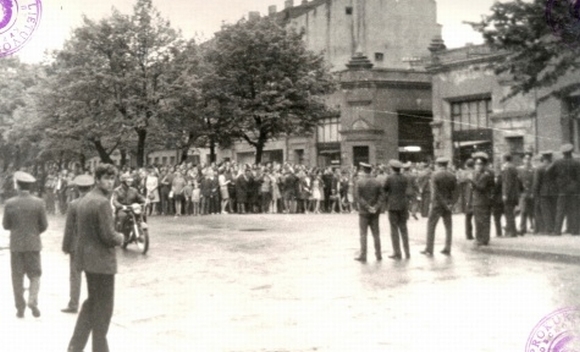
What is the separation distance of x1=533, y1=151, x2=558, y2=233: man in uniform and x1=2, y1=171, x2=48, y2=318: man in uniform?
11.7 metres

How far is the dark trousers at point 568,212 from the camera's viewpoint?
16297mm

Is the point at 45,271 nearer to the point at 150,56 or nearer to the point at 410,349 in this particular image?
the point at 410,349

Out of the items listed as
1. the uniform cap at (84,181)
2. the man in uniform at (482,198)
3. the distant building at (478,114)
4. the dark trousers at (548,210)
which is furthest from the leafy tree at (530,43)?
the distant building at (478,114)

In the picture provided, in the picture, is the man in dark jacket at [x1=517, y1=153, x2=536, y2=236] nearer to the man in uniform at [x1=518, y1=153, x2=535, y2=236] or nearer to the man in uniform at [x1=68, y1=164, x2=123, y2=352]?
the man in uniform at [x1=518, y1=153, x2=535, y2=236]

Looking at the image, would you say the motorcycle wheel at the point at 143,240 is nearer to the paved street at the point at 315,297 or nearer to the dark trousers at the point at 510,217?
the paved street at the point at 315,297

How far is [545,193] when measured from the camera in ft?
54.9

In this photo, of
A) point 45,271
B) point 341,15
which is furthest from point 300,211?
point 341,15

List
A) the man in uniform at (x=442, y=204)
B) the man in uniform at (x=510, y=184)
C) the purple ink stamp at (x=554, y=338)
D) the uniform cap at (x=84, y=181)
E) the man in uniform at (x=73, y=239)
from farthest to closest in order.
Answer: the man in uniform at (x=510, y=184) → the man in uniform at (x=442, y=204) → the man in uniform at (x=73, y=239) → the uniform cap at (x=84, y=181) → the purple ink stamp at (x=554, y=338)

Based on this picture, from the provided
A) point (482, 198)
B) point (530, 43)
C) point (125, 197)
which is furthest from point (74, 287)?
point (482, 198)

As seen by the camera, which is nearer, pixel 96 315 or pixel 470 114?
pixel 96 315

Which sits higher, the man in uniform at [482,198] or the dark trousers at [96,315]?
the man in uniform at [482,198]

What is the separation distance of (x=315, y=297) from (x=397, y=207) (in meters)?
4.51

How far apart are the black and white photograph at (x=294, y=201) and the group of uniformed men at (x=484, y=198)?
1.8 inches

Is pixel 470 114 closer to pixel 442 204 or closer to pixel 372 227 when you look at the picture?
pixel 442 204
